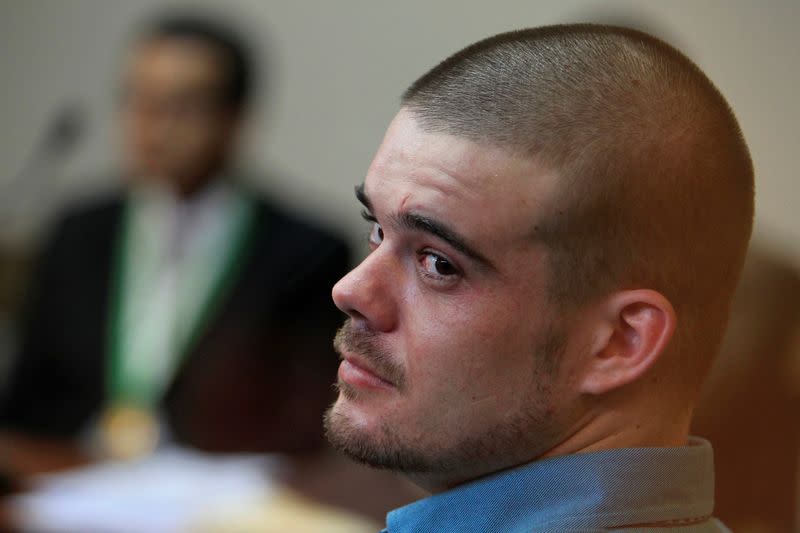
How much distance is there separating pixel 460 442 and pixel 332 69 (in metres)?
2.78

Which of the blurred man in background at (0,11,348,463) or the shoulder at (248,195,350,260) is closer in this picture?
the blurred man in background at (0,11,348,463)

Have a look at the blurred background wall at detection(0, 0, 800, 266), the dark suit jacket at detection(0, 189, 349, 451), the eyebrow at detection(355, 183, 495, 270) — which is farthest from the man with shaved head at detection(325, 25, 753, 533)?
the blurred background wall at detection(0, 0, 800, 266)

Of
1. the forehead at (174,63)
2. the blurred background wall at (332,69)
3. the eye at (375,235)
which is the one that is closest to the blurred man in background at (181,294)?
the forehead at (174,63)

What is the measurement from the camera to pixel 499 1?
2.65 m

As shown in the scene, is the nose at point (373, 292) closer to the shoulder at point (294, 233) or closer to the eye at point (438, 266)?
the eye at point (438, 266)

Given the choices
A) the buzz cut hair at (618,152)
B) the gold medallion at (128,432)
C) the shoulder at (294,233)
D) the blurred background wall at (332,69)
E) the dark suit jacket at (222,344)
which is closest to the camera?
the buzz cut hair at (618,152)

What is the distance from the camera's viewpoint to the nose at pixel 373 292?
2.31ft

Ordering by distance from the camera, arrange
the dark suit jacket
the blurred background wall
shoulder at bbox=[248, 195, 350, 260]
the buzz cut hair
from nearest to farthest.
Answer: the buzz cut hair, the dark suit jacket, shoulder at bbox=[248, 195, 350, 260], the blurred background wall

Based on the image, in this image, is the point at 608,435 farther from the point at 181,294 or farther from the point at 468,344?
the point at 181,294

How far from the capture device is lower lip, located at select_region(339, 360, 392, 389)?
0.72 m

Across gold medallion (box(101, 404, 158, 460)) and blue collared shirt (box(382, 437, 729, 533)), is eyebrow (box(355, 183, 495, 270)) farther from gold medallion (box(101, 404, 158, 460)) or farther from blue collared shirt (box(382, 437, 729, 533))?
gold medallion (box(101, 404, 158, 460))

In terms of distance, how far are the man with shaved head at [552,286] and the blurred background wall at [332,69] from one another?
4.68 ft

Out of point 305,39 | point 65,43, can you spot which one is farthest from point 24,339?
point 65,43

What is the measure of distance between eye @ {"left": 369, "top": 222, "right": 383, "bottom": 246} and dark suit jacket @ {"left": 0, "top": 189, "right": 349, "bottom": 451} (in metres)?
1.21
